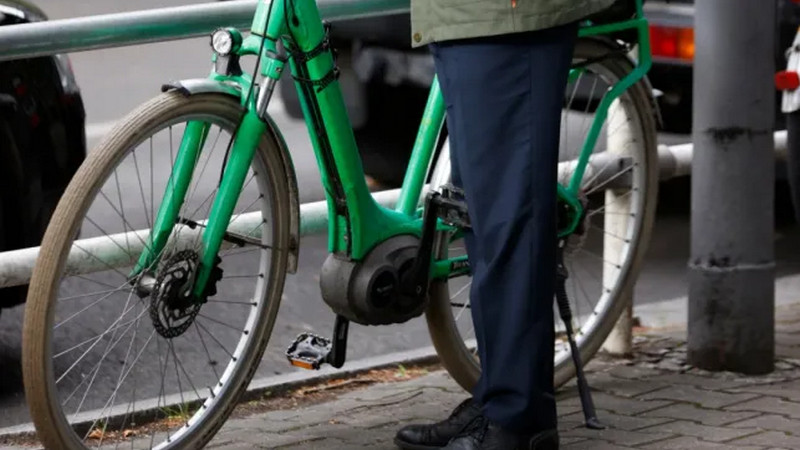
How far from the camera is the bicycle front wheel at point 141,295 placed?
3883 millimetres

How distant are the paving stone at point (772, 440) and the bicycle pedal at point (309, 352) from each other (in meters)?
1.08

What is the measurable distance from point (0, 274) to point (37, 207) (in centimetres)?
107

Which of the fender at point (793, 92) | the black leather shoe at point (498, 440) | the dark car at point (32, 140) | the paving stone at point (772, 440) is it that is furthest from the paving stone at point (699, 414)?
the dark car at point (32, 140)

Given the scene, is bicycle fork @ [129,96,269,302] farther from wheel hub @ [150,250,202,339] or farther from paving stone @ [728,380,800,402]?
paving stone @ [728,380,800,402]

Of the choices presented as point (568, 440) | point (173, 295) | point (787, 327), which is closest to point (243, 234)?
point (173, 295)

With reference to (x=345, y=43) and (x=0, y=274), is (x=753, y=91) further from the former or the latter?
(x=345, y=43)

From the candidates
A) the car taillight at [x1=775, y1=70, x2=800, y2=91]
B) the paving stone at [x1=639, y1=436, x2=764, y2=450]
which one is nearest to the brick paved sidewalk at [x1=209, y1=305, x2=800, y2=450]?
the paving stone at [x1=639, y1=436, x2=764, y2=450]

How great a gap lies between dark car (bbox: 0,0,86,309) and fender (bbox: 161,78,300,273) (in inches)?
45.5

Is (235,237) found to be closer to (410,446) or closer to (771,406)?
(410,446)

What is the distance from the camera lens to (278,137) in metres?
4.34

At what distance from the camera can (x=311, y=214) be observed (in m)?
4.88

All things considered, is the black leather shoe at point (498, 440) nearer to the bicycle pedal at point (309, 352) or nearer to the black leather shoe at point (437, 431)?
the black leather shoe at point (437, 431)

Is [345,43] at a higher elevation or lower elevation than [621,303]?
higher

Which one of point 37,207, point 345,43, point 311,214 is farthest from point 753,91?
point 345,43
